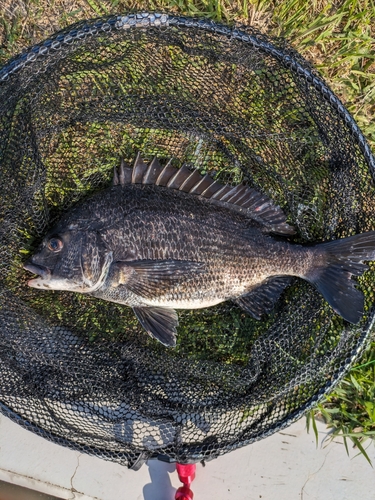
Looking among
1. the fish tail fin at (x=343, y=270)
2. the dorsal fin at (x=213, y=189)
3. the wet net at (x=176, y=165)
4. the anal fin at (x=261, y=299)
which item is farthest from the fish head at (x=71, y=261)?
the fish tail fin at (x=343, y=270)

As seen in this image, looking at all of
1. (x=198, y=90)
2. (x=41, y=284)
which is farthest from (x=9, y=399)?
(x=198, y=90)

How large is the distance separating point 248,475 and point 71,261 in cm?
196

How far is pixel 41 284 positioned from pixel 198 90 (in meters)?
1.57

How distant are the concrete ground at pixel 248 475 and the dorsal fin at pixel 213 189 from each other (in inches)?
59.0

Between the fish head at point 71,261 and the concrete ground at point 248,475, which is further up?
the fish head at point 71,261

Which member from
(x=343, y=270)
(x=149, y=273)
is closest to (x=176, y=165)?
(x=149, y=273)

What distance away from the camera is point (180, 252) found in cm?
271

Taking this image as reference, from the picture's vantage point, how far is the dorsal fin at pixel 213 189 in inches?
110

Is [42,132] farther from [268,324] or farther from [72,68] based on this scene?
[268,324]

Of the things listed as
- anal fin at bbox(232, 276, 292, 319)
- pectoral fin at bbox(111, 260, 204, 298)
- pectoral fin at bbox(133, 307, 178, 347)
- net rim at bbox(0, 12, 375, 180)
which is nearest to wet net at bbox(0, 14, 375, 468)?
net rim at bbox(0, 12, 375, 180)

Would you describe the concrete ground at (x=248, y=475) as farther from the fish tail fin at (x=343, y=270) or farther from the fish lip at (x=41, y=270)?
the fish lip at (x=41, y=270)

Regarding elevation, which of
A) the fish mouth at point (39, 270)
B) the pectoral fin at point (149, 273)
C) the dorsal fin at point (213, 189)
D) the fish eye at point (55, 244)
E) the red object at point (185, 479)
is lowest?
the red object at point (185, 479)

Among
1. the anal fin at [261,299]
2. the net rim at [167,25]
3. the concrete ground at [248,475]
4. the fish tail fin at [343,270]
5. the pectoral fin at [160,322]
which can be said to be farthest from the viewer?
the concrete ground at [248,475]

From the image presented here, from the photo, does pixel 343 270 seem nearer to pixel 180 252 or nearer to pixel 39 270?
pixel 180 252
